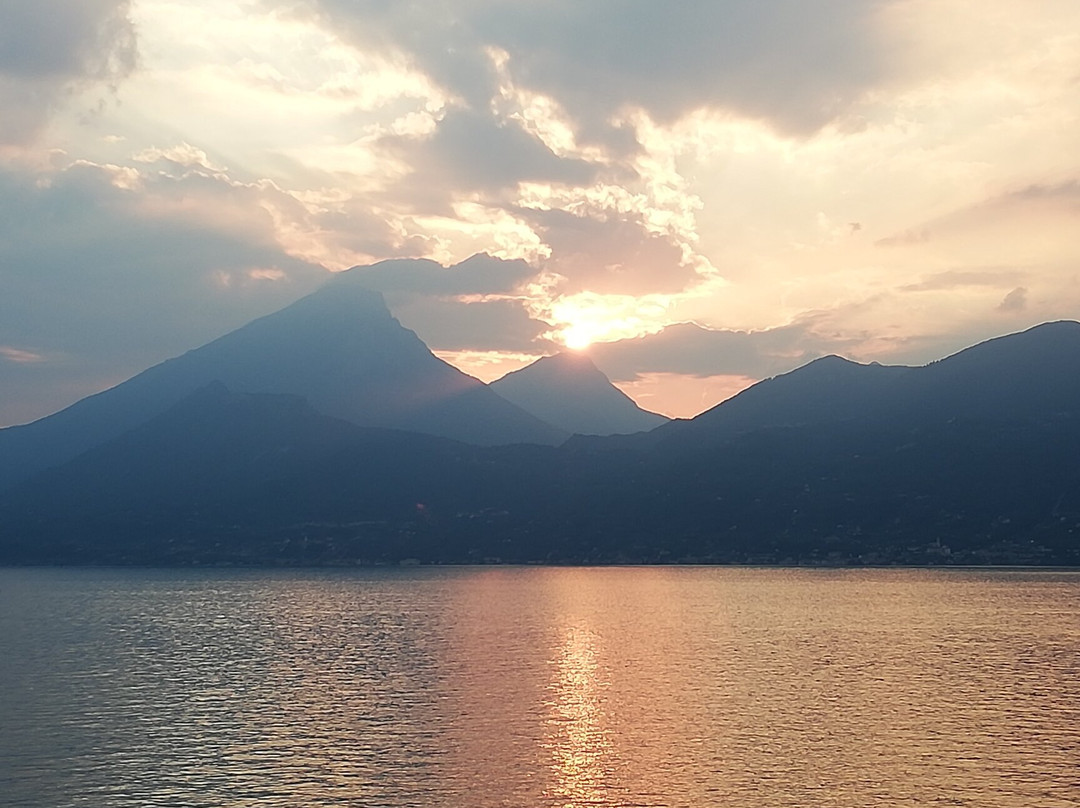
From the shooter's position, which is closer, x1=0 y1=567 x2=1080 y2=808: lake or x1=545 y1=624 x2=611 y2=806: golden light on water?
x1=0 y1=567 x2=1080 y2=808: lake

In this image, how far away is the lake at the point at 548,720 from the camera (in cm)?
6588

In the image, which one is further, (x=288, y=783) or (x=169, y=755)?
(x=169, y=755)

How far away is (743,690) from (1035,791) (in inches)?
1679

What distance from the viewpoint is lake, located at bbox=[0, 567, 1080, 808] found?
65.9m

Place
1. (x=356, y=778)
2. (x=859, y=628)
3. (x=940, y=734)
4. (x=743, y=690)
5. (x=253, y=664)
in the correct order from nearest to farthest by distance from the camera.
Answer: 1. (x=356, y=778)
2. (x=940, y=734)
3. (x=743, y=690)
4. (x=253, y=664)
5. (x=859, y=628)

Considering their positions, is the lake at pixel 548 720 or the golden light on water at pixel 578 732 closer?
the lake at pixel 548 720

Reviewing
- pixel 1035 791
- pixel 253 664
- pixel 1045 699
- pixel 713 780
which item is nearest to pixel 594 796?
pixel 713 780

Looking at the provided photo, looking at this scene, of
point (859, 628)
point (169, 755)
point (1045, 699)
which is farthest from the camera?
point (859, 628)

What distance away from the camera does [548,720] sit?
90000mm

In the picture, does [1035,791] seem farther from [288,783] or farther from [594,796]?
[288,783]

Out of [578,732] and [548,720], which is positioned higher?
[548,720]

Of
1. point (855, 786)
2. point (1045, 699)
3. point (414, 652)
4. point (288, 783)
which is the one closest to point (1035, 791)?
point (855, 786)

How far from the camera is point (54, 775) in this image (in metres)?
68.2

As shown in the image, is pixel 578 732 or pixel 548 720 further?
pixel 548 720
